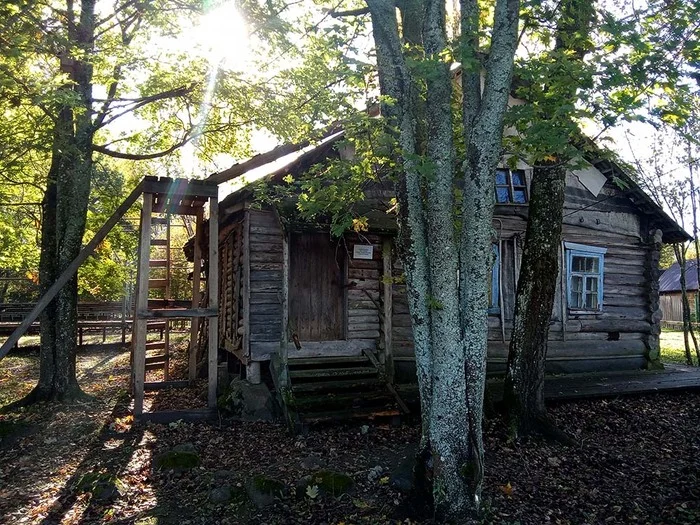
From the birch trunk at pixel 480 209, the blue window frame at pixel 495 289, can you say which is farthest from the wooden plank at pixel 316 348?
the birch trunk at pixel 480 209

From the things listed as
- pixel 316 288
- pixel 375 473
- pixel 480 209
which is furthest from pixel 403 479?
pixel 316 288

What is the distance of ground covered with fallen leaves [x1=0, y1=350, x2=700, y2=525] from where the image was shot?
4.81m

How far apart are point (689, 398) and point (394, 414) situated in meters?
6.57

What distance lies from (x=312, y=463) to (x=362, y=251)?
4.54 metres

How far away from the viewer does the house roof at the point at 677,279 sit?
3170cm

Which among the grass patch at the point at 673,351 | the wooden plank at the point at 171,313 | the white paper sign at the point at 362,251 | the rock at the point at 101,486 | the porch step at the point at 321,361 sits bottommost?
the grass patch at the point at 673,351

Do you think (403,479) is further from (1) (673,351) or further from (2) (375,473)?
(1) (673,351)

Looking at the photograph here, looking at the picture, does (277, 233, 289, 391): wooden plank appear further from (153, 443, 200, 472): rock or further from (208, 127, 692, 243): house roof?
(153, 443, 200, 472): rock

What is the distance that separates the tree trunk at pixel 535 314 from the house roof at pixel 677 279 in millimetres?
30019

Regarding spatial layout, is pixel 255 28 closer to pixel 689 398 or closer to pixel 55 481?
pixel 55 481

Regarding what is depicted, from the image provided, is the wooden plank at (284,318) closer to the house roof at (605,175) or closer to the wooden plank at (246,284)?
the wooden plank at (246,284)

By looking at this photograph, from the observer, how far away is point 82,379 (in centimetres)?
1130

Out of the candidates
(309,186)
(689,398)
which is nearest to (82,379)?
(309,186)

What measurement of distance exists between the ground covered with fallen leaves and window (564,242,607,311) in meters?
3.66
